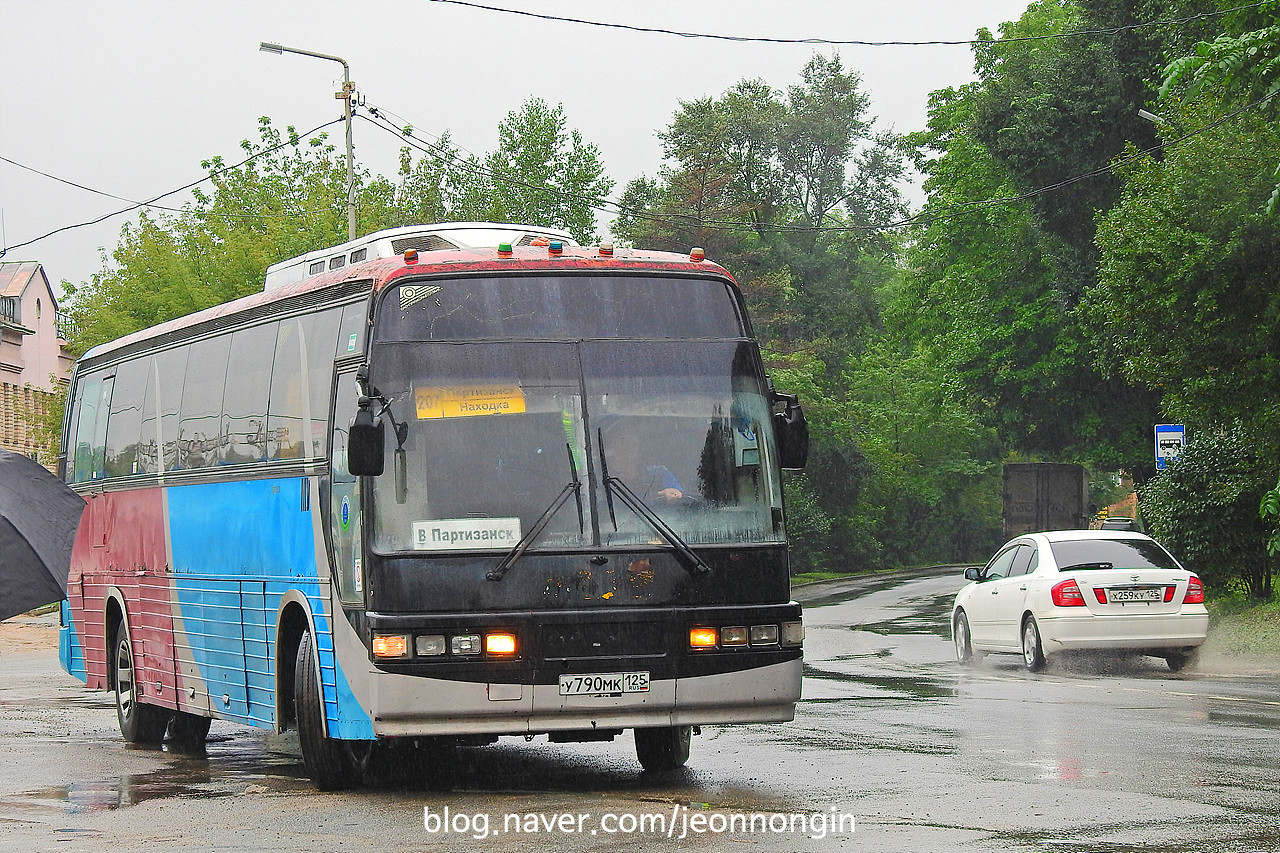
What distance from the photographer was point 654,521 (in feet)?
34.0

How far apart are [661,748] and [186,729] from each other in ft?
17.0

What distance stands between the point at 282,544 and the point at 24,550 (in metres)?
1.83

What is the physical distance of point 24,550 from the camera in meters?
10.4

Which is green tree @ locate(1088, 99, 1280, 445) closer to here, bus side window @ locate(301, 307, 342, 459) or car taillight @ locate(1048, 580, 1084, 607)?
car taillight @ locate(1048, 580, 1084, 607)

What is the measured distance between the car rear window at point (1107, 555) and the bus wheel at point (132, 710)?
10.1 meters

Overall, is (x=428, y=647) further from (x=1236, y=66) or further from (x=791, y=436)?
(x=1236, y=66)

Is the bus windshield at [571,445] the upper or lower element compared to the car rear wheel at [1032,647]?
upper

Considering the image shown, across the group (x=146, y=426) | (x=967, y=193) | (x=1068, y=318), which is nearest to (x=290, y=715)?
(x=146, y=426)

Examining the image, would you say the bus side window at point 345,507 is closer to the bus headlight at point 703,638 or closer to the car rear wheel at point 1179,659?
the bus headlight at point 703,638

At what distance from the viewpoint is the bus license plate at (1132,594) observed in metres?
20.1

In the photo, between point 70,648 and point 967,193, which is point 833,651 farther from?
point 967,193

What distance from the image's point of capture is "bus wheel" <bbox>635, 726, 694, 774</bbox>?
1145cm

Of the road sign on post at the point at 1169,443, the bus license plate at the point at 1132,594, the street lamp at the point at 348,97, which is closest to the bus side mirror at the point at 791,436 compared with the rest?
the bus license plate at the point at 1132,594

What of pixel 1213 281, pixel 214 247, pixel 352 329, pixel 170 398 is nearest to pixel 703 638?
pixel 352 329
